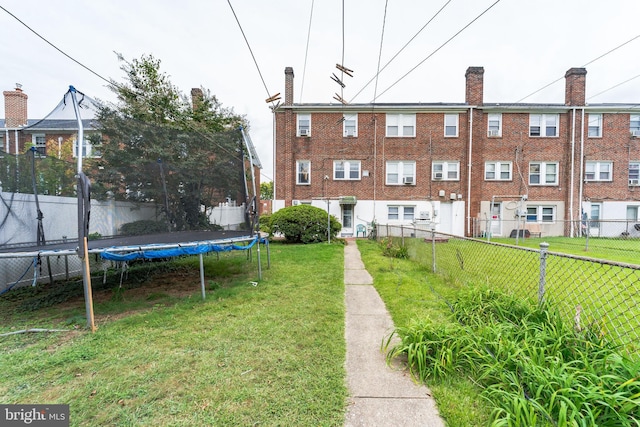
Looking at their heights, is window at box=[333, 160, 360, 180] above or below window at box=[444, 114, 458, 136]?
below

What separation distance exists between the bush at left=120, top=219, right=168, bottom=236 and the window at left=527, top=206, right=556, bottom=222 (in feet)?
60.6

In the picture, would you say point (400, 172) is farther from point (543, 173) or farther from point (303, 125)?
point (543, 173)

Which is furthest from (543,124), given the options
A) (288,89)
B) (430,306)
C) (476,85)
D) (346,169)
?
(430,306)

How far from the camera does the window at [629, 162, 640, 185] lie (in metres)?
15.0

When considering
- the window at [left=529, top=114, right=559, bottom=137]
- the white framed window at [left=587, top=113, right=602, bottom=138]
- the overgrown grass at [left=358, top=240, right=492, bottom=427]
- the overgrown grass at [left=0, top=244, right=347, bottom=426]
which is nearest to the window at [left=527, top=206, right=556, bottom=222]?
the window at [left=529, top=114, right=559, bottom=137]

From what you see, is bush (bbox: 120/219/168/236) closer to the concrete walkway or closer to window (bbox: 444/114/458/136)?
the concrete walkway

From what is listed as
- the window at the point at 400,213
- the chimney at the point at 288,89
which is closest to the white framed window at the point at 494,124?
the window at the point at 400,213

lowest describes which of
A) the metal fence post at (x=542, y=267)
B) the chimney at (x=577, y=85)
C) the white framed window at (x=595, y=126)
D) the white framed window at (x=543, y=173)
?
the metal fence post at (x=542, y=267)

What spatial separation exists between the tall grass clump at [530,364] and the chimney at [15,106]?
74.0 ft

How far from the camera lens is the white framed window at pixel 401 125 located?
1494 cm

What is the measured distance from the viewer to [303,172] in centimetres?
1502

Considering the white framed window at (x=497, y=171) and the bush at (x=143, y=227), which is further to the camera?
the white framed window at (x=497, y=171)

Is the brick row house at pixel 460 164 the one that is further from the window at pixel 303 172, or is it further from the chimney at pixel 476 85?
the chimney at pixel 476 85

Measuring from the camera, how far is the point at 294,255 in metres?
8.41
